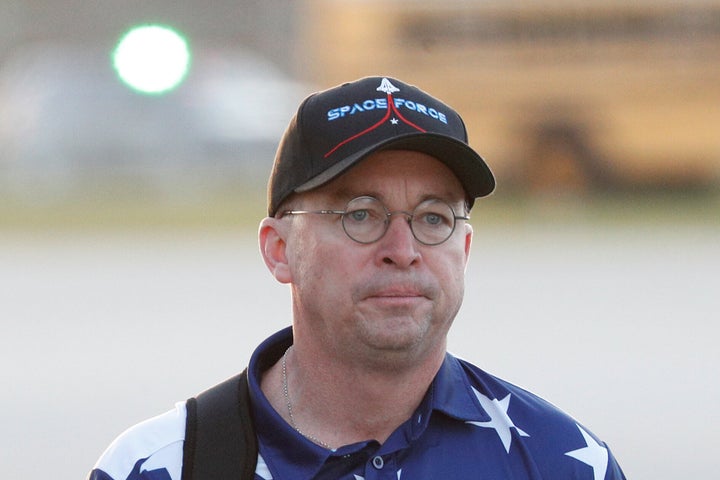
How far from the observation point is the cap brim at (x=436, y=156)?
8.79 ft

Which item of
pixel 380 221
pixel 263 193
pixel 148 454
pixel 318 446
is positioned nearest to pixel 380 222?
pixel 380 221

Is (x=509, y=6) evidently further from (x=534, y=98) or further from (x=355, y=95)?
(x=355, y=95)

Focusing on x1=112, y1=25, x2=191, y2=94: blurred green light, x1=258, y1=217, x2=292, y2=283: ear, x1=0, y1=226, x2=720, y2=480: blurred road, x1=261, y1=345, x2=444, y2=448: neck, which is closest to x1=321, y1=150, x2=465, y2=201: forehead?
x1=258, y1=217, x2=292, y2=283: ear

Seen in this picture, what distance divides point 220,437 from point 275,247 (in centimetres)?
50

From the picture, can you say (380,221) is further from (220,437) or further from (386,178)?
(220,437)

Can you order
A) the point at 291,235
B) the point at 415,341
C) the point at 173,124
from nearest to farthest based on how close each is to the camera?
the point at 415,341 < the point at 291,235 < the point at 173,124

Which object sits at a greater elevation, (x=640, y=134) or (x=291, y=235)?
(x=640, y=134)

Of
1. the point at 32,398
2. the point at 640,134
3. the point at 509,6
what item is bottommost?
the point at 32,398

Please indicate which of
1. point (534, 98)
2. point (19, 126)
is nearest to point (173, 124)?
point (19, 126)

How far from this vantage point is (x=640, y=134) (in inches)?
713

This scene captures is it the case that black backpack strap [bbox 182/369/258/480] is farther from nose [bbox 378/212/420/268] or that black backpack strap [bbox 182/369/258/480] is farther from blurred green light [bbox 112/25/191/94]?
blurred green light [bbox 112/25/191/94]

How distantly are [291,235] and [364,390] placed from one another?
0.39 m

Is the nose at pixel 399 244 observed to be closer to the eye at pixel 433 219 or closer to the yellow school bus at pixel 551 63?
the eye at pixel 433 219

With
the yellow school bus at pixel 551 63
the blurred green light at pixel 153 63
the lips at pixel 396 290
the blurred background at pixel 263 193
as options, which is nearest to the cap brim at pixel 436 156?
the lips at pixel 396 290
